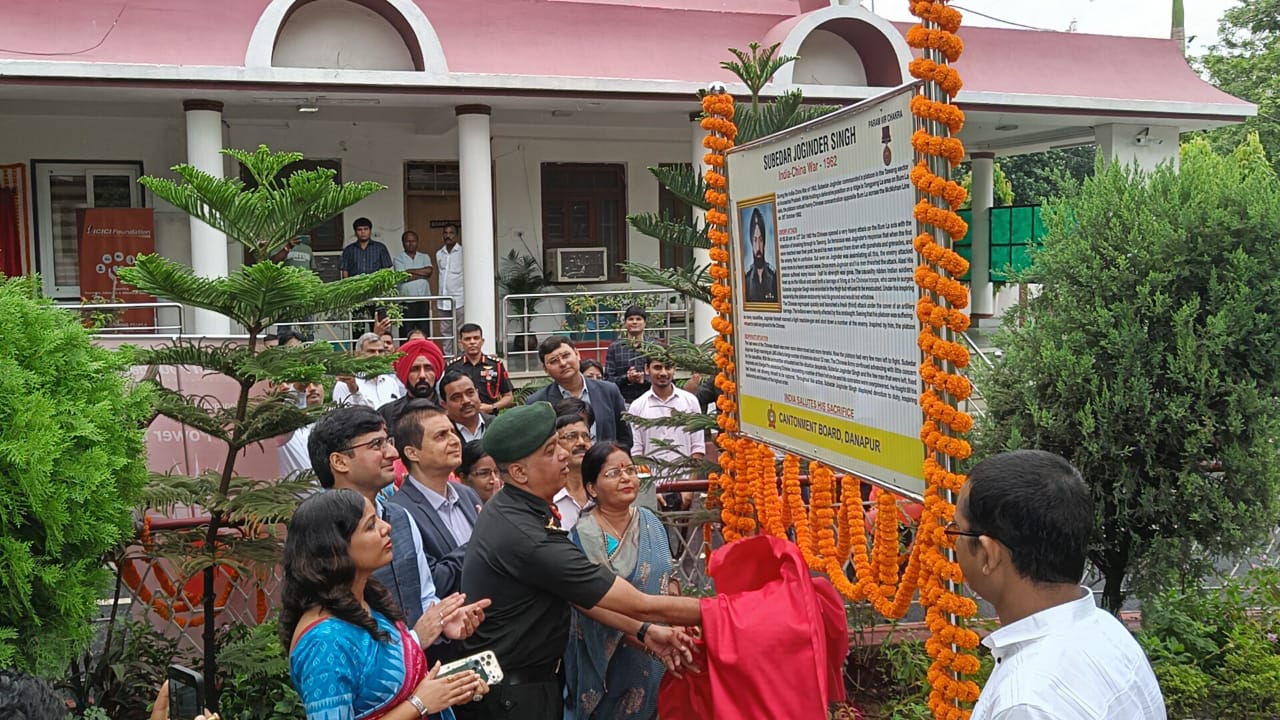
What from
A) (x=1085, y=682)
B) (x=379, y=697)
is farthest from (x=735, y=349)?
(x=1085, y=682)

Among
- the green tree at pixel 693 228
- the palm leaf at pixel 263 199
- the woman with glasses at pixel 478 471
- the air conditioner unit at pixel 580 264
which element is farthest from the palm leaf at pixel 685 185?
the air conditioner unit at pixel 580 264

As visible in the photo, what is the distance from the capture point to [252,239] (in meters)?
5.04

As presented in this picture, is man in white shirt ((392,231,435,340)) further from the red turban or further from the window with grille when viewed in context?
the red turban

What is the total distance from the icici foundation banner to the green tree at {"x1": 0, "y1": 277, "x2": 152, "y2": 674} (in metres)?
10.2

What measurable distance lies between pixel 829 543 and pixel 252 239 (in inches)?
110

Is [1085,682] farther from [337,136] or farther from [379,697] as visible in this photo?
[337,136]

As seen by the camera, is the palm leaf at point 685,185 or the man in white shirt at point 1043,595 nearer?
the man in white shirt at point 1043,595

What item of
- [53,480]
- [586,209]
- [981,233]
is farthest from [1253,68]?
[53,480]

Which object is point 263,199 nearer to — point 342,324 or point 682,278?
point 682,278

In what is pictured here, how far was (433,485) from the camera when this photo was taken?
186 inches

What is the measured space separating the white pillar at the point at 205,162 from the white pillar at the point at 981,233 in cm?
1161

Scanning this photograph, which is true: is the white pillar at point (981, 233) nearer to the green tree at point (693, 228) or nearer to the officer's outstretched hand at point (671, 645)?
the green tree at point (693, 228)

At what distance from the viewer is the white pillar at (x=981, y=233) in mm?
18859

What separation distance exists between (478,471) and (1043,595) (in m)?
3.57
